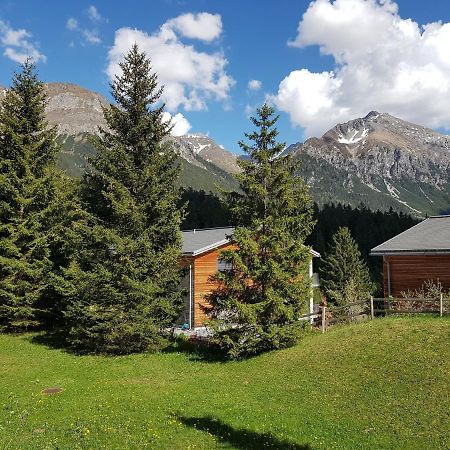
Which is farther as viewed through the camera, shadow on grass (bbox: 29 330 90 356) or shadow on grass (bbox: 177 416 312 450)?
shadow on grass (bbox: 29 330 90 356)

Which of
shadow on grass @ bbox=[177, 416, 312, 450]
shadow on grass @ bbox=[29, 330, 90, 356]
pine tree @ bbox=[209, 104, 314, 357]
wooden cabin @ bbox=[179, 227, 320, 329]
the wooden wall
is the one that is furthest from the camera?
wooden cabin @ bbox=[179, 227, 320, 329]

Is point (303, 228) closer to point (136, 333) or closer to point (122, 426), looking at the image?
point (136, 333)

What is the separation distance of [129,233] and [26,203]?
320 inches

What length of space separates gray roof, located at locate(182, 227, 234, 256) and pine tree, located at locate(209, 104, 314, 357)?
20.2ft

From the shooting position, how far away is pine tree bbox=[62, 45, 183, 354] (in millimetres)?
23156

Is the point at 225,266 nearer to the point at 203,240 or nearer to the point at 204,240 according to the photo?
the point at 204,240

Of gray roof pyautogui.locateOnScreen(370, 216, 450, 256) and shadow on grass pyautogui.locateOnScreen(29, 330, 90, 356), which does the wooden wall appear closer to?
gray roof pyautogui.locateOnScreen(370, 216, 450, 256)

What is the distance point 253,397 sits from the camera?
633 inches

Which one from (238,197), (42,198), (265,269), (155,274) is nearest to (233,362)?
(265,269)

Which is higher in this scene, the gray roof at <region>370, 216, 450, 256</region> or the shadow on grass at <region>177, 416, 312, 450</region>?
the gray roof at <region>370, 216, 450, 256</region>

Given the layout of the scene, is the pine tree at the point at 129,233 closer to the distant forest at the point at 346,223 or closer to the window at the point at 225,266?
the window at the point at 225,266

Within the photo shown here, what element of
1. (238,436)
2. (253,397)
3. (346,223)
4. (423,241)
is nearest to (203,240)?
(423,241)

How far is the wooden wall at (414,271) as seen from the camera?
2833 cm

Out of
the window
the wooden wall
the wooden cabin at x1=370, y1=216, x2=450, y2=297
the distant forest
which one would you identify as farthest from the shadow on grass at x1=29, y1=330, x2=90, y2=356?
the distant forest
